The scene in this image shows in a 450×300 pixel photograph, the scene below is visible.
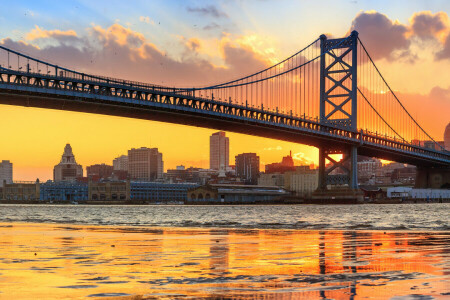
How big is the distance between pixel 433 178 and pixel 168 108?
3523 inches

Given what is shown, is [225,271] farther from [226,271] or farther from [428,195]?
[428,195]

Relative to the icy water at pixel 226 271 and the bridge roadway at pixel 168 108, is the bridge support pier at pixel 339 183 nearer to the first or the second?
the bridge roadway at pixel 168 108

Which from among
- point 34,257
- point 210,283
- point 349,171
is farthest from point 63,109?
point 210,283

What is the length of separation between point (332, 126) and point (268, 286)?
105 metres

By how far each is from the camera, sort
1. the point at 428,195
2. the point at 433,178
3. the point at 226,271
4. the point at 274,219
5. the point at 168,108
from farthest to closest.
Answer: the point at 433,178 < the point at 428,195 < the point at 168,108 < the point at 274,219 < the point at 226,271

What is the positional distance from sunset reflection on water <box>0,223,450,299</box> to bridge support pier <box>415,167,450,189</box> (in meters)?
145

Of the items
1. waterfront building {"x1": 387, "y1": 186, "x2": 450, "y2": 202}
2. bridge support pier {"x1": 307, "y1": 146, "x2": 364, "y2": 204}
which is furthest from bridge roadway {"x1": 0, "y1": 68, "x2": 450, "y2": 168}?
waterfront building {"x1": 387, "y1": 186, "x2": 450, "y2": 202}

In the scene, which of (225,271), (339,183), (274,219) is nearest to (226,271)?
(225,271)

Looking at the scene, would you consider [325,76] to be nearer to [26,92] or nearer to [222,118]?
[222,118]

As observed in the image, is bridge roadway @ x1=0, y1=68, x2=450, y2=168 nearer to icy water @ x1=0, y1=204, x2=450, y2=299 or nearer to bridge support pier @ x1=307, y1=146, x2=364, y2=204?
bridge support pier @ x1=307, y1=146, x2=364, y2=204

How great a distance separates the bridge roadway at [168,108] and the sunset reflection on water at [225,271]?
2366 inches

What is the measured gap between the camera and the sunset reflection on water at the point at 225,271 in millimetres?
11519

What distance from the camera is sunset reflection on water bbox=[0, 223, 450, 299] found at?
11.5 m

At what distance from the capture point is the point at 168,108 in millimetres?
91312
